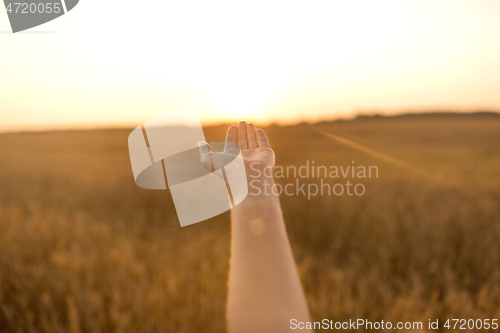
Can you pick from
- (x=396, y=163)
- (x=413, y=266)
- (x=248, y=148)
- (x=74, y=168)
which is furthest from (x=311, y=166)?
(x=74, y=168)

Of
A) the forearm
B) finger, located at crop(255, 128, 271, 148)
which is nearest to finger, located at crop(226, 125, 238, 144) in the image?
finger, located at crop(255, 128, 271, 148)

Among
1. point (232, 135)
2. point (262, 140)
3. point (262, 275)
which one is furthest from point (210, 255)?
point (262, 275)

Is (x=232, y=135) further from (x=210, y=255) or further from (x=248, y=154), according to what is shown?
(x=210, y=255)

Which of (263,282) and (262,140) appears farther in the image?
(262,140)

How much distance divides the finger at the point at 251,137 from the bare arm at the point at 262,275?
2.53 ft

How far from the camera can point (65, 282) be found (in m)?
1.94

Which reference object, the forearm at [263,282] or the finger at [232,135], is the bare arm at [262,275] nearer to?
the forearm at [263,282]

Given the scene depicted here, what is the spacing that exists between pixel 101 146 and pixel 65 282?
10.9 m

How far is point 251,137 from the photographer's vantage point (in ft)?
5.99

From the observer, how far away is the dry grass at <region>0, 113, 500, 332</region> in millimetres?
1680

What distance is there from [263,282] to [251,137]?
114cm

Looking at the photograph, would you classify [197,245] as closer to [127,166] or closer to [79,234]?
[79,234]

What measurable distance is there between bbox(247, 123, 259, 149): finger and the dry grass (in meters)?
0.94

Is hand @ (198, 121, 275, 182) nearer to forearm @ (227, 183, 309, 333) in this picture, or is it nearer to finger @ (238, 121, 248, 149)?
finger @ (238, 121, 248, 149)
